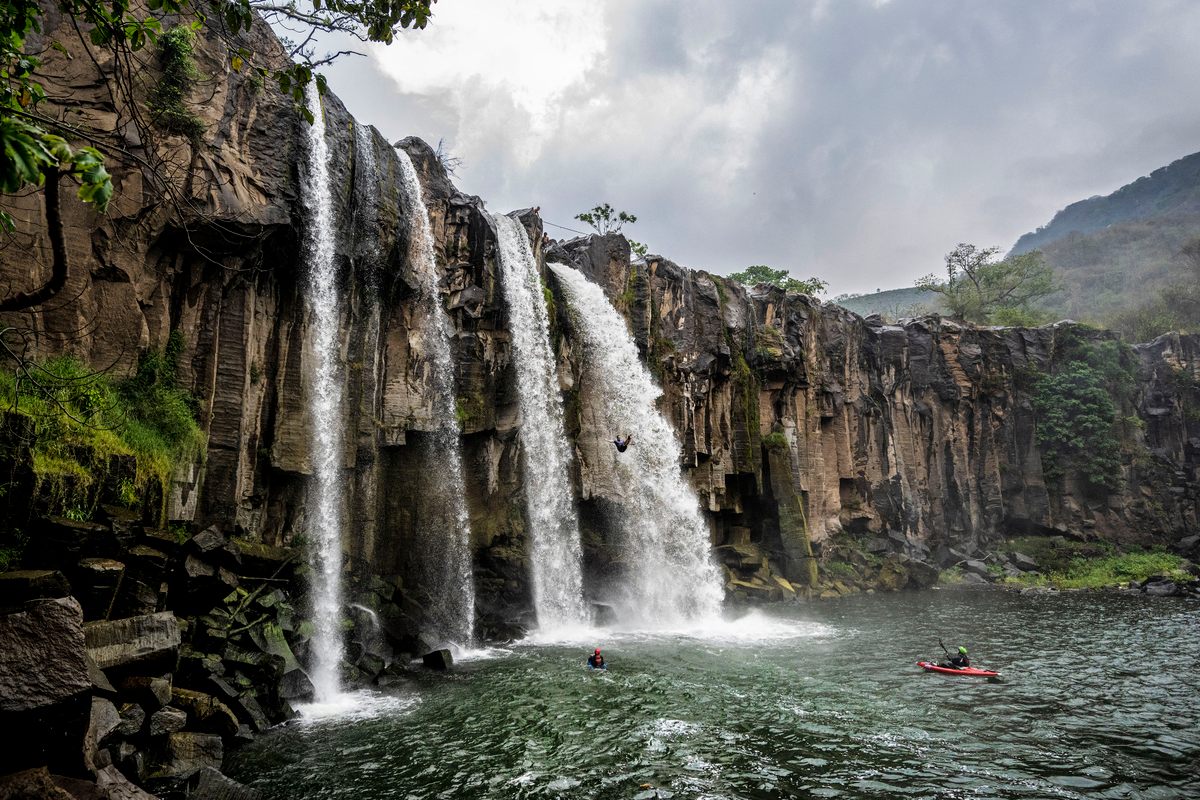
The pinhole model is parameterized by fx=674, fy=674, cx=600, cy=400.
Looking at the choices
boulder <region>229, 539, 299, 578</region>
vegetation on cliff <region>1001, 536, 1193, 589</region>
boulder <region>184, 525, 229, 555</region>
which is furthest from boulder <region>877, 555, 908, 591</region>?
boulder <region>184, 525, 229, 555</region>

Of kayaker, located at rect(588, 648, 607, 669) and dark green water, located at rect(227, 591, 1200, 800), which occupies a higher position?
kayaker, located at rect(588, 648, 607, 669)

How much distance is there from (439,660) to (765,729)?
26.0 ft

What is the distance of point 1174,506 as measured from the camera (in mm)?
41844

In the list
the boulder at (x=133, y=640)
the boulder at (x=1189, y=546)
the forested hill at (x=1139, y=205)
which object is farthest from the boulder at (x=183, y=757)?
the forested hill at (x=1139, y=205)

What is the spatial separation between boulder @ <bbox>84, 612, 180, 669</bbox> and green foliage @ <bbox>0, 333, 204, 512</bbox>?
2278mm

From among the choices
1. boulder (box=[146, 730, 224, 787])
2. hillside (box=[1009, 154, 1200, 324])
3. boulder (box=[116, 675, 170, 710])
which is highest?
hillside (box=[1009, 154, 1200, 324])

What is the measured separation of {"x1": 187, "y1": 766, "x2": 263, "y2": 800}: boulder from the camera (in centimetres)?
841

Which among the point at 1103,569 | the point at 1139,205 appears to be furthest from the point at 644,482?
the point at 1139,205

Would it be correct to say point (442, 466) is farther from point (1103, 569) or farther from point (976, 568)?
point (1103, 569)

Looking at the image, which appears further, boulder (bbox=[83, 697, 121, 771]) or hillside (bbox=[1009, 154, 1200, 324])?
hillside (bbox=[1009, 154, 1200, 324])

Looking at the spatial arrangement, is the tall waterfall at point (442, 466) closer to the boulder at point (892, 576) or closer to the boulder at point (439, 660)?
the boulder at point (439, 660)

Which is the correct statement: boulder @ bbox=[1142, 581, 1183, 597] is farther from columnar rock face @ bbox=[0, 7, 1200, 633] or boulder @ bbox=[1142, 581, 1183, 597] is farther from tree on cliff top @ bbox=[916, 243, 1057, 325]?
tree on cliff top @ bbox=[916, 243, 1057, 325]

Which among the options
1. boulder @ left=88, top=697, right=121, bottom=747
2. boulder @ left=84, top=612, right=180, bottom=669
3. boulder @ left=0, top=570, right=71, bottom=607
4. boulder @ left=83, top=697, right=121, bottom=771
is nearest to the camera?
boulder @ left=83, top=697, right=121, bottom=771

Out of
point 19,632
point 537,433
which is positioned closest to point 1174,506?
point 537,433
